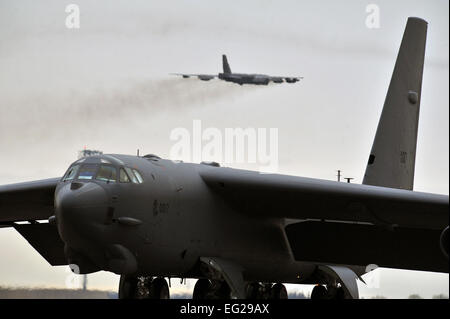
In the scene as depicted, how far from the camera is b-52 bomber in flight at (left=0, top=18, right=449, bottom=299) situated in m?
19.5

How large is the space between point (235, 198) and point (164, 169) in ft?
7.02

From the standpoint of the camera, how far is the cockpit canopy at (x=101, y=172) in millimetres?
19531

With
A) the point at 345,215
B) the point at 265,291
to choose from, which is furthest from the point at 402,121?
the point at 265,291

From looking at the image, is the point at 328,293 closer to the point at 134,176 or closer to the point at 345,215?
the point at 345,215

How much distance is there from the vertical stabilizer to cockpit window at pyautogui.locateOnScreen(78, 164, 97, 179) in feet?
30.9

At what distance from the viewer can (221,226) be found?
2219cm

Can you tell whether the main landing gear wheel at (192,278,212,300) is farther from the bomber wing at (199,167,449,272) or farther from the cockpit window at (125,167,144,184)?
the cockpit window at (125,167,144,184)

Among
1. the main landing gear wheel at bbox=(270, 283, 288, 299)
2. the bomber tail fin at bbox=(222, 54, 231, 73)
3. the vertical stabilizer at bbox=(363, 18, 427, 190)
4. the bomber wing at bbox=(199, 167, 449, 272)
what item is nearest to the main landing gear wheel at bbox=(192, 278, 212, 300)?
the bomber wing at bbox=(199, 167, 449, 272)

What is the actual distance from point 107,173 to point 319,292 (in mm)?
7948

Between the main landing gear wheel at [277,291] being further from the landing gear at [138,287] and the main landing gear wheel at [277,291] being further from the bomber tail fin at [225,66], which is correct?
the bomber tail fin at [225,66]
